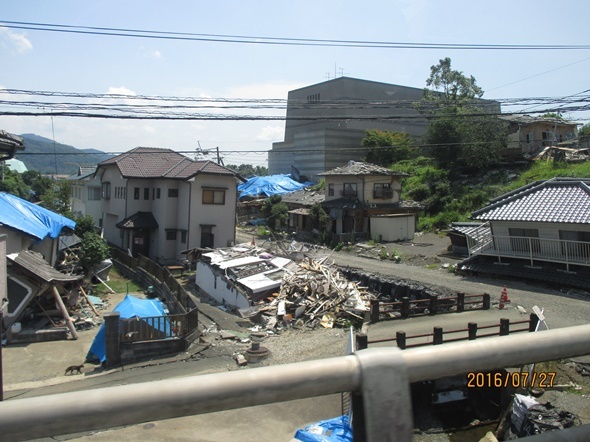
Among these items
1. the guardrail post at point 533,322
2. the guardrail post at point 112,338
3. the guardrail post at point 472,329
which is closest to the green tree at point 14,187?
the guardrail post at point 112,338

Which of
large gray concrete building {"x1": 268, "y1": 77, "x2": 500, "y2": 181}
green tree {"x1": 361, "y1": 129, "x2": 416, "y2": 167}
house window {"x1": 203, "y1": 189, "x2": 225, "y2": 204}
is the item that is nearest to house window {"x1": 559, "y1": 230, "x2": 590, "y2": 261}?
house window {"x1": 203, "y1": 189, "x2": 225, "y2": 204}

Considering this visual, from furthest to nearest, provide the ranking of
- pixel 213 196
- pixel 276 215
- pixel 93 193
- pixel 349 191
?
1. pixel 276 215
2. pixel 93 193
3. pixel 349 191
4. pixel 213 196

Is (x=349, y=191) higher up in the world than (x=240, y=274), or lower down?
higher up

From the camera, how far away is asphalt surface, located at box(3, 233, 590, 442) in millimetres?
7901

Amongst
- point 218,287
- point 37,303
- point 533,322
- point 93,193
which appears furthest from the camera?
point 93,193

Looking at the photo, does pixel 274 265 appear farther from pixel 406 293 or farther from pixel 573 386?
pixel 573 386

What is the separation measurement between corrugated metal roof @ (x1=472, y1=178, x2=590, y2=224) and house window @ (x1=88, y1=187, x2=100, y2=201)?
32183mm

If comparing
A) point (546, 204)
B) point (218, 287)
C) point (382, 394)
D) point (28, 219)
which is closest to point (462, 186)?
point (546, 204)

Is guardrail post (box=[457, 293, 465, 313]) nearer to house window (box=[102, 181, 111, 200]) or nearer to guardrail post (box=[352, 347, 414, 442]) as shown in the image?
guardrail post (box=[352, 347, 414, 442])

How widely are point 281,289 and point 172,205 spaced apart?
14.9 m

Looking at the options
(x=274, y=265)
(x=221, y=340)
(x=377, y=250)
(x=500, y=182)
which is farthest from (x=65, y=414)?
(x=500, y=182)

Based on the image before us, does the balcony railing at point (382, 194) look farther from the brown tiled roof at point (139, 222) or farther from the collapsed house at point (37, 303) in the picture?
the collapsed house at point (37, 303)

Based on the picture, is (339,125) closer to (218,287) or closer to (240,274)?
(218,287)

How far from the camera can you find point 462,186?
39938mm
